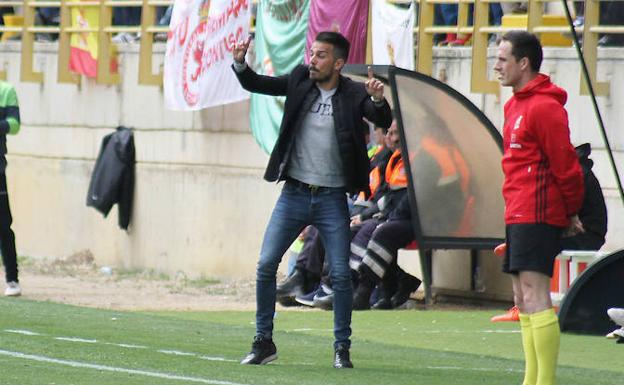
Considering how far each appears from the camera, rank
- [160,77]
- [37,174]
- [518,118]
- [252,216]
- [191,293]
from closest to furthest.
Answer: [518,118] < [191,293] < [252,216] < [160,77] < [37,174]

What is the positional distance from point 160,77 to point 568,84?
22.3 ft

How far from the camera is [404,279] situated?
622 inches

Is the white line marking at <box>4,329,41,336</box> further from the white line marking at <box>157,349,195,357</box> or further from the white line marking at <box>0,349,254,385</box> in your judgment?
the white line marking at <box>157,349,195,357</box>

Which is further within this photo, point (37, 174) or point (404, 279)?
point (37, 174)

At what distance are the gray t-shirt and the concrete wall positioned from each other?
6.36m

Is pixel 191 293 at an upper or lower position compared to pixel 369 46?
lower

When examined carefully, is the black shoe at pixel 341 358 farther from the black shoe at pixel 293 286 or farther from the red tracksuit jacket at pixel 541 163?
the black shoe at pixel 293 286

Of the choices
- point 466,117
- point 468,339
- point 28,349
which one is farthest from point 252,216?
Result: point 28,349

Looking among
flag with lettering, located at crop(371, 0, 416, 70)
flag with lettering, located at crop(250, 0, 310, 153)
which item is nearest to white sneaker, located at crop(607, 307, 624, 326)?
flag with lettering, located at crop(371, 0, 416, 70)

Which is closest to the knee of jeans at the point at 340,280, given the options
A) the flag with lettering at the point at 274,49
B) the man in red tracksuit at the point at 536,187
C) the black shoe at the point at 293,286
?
the man in red tracksuit at the point at 536,187

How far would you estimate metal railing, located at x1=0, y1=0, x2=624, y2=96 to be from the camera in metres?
14.8

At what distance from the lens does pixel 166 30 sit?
67.3 feet

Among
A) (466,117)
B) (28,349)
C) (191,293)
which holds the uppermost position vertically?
(466,117)

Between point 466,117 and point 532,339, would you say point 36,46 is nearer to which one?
point 466,117
